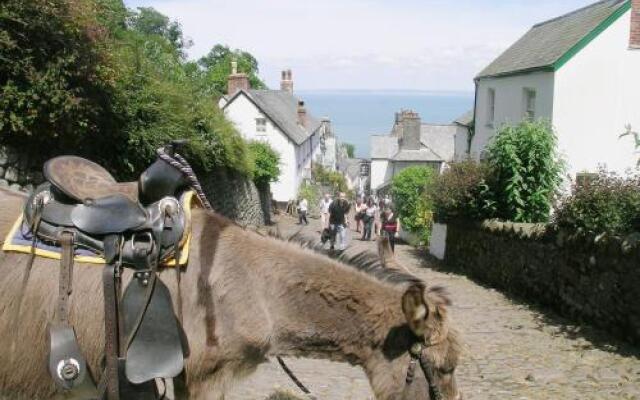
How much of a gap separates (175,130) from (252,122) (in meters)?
35.1

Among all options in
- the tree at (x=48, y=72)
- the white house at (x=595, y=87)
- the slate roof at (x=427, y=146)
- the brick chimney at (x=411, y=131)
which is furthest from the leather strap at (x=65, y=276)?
the brick chimney at (x=411, y=131)

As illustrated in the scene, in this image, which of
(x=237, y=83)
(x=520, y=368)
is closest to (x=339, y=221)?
(x=520, y=368)

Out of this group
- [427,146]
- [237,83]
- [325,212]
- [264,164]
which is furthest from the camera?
[427,146]

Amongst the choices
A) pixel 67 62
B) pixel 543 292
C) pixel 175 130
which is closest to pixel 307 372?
pixel 67 62

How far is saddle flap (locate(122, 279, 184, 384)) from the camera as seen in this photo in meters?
2.91

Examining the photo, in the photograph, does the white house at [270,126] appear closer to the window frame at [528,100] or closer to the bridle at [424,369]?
the window frame at [528,100]

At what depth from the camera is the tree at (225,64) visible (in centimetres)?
6334

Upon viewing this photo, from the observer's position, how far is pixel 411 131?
64.0m

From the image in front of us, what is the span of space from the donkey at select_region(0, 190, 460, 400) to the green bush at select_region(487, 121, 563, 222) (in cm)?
1331

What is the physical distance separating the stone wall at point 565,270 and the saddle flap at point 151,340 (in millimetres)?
8217

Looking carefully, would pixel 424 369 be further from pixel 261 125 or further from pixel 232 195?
pixel 261 125

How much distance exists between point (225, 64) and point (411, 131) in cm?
2108

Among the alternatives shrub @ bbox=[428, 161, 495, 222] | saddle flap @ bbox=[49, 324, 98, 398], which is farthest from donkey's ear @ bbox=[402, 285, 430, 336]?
shrub @ bbox=[428, 161, 495, 222]

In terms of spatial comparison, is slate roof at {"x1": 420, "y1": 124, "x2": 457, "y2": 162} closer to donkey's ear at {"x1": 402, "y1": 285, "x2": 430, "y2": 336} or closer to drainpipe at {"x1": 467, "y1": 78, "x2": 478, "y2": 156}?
drainpipe at {"x1": 467, "y1": 78, "x2": 478, "y2": 156}
